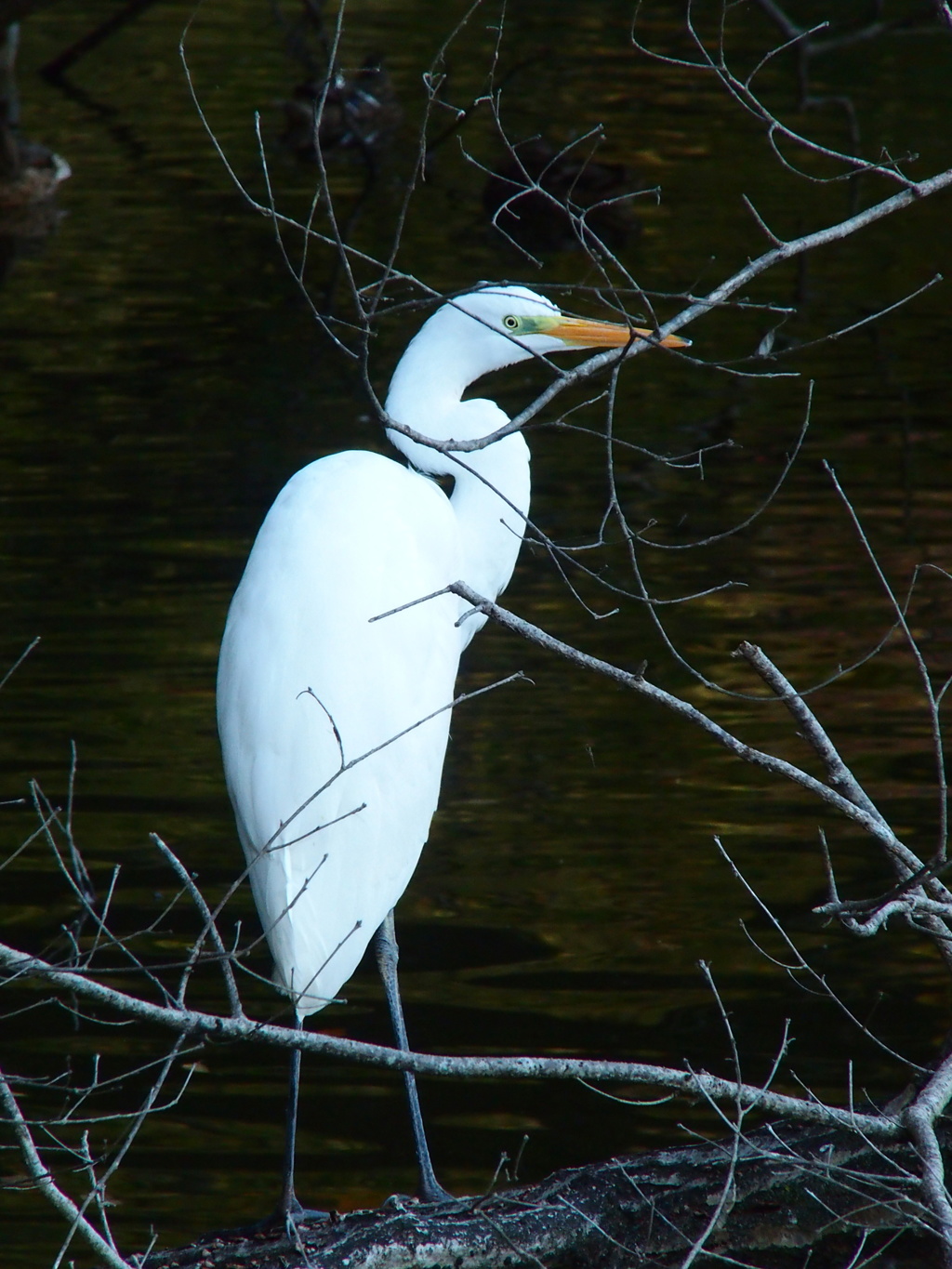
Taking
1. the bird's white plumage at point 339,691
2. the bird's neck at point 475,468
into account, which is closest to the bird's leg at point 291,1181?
the bird's white plumage at point 339,691

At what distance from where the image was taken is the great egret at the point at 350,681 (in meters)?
2.76

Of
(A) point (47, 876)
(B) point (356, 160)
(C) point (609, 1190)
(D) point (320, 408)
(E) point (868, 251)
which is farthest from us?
(B) point (356, 160)

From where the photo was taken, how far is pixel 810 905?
3.92 metres

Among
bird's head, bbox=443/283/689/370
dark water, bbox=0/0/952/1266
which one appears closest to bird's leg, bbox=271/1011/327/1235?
dark water, bbox=0/0/952/1266

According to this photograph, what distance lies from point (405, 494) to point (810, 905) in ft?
4.77

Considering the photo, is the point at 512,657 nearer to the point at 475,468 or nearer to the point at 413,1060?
the point at 475,468

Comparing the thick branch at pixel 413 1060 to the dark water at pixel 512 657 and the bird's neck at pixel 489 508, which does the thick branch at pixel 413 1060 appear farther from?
the bird's neck at pixel 489 508

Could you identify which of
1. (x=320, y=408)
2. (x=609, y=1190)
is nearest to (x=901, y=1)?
(x=320, y=408)

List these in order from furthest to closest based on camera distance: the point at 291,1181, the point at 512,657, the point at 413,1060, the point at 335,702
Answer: the point at 512,657
the point at 335,702
the point at 291,1181
the point at 413,1060

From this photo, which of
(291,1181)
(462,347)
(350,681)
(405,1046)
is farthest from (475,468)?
(291,1181)

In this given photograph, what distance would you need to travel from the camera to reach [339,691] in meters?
2.86

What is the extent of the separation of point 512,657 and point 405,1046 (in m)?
2.62

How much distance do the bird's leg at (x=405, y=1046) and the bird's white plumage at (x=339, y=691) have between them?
0.17m

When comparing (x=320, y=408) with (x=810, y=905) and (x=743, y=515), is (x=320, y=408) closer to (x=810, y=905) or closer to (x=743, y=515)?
(x=743, y=515)
